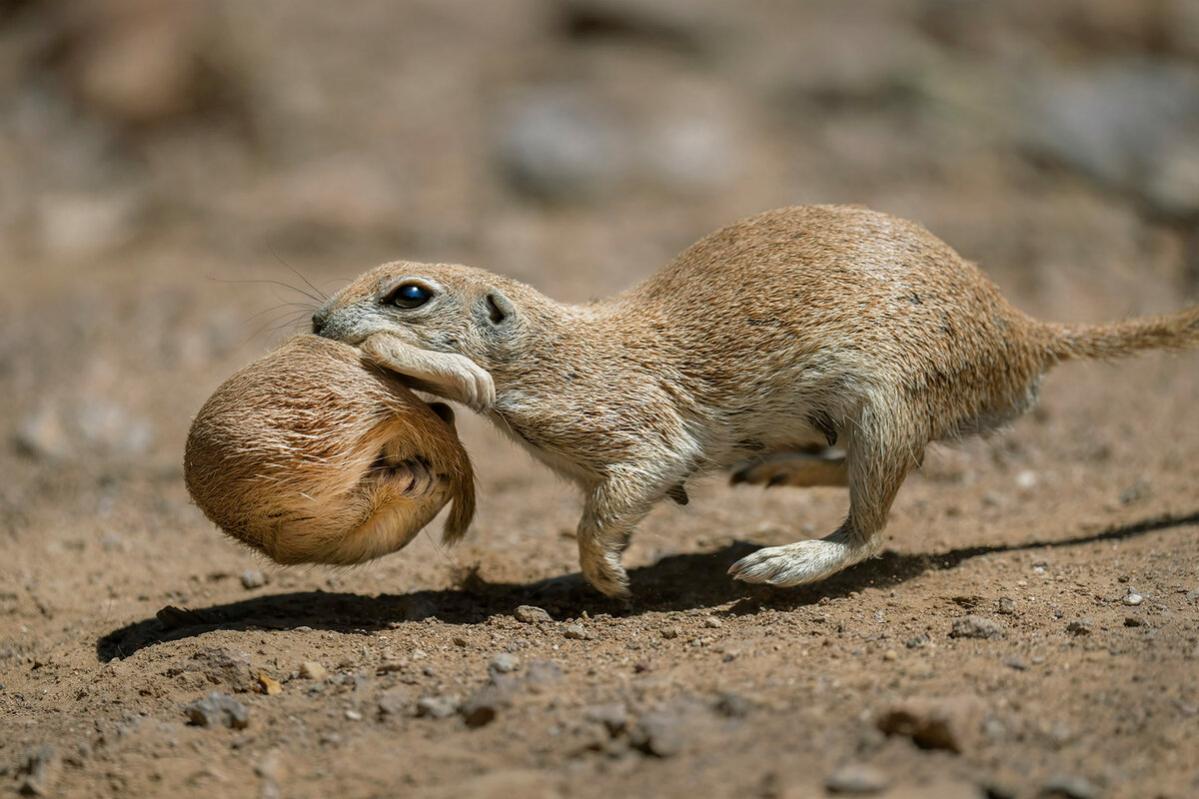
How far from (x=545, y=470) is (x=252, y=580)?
2.28m

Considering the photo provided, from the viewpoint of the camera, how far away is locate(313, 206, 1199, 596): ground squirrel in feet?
16.0

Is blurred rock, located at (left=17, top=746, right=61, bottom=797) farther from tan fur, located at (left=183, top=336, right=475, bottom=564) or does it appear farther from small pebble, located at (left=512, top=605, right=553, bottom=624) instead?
small pebble, located at (left=512, top=605, right=553, bottom=624)

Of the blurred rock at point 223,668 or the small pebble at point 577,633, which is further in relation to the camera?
the small pebble at point 577,633

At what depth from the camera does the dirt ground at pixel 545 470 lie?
3.62m

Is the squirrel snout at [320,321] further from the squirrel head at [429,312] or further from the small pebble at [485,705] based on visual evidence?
the small pebble at [485,705]

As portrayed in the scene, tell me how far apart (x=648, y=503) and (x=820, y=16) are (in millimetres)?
11998

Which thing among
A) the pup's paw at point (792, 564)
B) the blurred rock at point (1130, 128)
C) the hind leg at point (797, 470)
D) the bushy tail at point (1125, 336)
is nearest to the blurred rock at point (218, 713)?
the pup's paw at point (792, 564)

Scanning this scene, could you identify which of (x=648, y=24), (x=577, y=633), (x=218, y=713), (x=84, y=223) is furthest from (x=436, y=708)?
(x=648, y=24)

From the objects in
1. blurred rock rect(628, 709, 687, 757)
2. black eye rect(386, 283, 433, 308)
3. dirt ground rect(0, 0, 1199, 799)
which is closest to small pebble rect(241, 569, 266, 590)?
dirt ground rect(0, 0, 1199, 799)

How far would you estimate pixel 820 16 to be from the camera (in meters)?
15.4

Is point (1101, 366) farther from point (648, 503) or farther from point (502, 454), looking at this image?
point (648, 503)

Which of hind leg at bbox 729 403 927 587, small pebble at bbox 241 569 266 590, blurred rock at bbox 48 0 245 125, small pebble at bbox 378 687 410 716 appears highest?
blurred rock at bbox 48 0 245 125

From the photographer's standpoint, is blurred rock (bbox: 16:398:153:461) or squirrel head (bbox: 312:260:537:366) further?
blurred rock (bbox: 16:398:153:461)

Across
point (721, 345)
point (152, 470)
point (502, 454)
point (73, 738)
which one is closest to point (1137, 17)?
point (502, 454)
